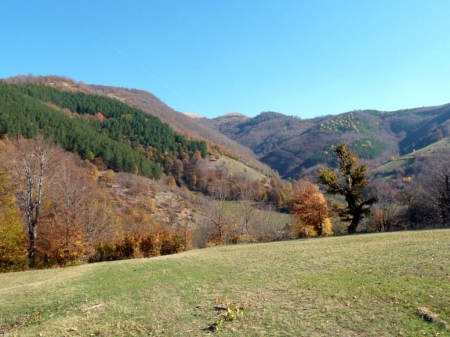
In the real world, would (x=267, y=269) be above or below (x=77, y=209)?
below

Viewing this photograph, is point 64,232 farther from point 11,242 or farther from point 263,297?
point 263,297

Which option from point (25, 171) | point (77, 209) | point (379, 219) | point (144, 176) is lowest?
point (379, 219)

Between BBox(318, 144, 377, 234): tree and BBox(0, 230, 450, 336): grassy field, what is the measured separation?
59.7 ft

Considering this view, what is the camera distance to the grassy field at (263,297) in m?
10.5

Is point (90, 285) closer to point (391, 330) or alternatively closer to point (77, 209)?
point (391, 330)

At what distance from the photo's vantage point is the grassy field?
1050cm

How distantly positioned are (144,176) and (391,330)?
158 meters

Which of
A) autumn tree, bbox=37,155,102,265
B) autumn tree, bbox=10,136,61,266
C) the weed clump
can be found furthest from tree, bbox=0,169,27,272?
the weed clump

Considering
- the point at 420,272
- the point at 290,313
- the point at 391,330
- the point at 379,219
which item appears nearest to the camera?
the point at 391,330

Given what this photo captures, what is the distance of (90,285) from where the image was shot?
1884cm

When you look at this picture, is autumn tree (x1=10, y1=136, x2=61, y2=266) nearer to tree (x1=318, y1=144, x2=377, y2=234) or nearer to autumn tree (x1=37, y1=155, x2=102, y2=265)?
autumn tree (x1=37, y1=155, x2=102, y2=265)

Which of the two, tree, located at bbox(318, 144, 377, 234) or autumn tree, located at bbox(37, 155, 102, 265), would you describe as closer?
autumn tree, located at bbox(37, 155, 102, 265)

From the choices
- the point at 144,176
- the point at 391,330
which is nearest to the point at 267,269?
the point at 391,330

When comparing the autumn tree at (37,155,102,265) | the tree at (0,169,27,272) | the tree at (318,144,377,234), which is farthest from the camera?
the tree at (318,144,377,234)
